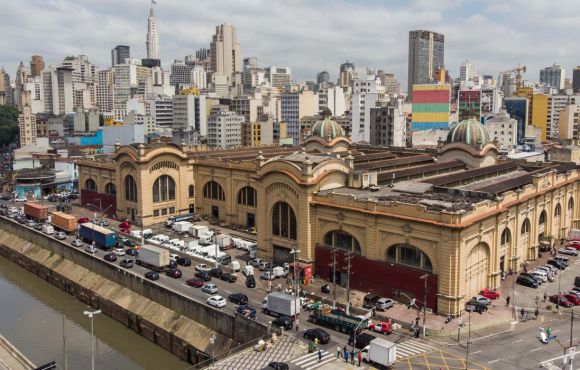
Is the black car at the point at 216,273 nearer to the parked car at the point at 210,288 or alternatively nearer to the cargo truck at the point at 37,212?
the parked car at the point at 210,288

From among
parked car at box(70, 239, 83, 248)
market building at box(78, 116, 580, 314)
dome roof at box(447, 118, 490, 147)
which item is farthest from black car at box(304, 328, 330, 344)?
dome roof at box(447, 118, 490, 147)

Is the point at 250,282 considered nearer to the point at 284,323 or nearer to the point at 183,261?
the point at 183,261

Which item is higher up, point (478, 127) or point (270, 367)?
point (478, 127)

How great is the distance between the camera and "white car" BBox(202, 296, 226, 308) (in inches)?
2307

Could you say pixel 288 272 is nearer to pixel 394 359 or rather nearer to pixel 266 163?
pixel 266 163

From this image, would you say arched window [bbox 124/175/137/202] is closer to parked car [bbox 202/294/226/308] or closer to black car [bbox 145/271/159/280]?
black car [bbox 145/271/159/280]

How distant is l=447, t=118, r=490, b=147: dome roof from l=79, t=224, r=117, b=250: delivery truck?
5620cm

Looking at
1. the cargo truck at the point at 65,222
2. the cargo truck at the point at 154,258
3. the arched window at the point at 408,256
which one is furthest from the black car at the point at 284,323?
the cargo truck at the point at 65,222

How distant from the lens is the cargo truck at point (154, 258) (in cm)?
7094

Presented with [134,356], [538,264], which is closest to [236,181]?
[134,356]

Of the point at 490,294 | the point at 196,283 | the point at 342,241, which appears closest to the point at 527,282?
the point at 490,294

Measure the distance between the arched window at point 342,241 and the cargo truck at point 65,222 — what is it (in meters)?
46.0

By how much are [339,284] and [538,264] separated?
2681 centimetres

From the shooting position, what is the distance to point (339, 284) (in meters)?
65.6
